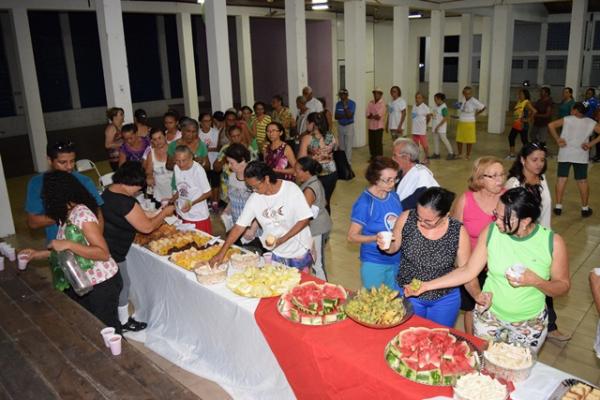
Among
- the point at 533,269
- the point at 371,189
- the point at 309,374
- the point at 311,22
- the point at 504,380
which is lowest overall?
the point at 309,374

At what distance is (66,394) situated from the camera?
106 inches

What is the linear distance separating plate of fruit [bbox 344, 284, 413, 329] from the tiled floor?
4.73ft

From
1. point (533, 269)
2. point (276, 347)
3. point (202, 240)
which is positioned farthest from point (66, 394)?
point (533, 269)

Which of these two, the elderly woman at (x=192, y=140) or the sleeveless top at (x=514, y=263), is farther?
the elderly woman at (x=192, y=140)

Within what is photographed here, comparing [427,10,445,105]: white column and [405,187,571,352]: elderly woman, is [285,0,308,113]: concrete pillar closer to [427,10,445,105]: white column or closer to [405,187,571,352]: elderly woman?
[427,10,445,105]: white column

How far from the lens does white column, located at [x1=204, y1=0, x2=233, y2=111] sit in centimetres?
827

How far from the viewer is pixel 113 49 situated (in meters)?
7.11

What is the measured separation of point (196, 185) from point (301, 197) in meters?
1.51

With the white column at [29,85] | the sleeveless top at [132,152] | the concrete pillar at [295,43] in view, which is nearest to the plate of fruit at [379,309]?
the sleeveless top at [132,152]

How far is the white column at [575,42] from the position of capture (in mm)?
12914

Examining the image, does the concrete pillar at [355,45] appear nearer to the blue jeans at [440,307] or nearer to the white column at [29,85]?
the white column at [29,85]

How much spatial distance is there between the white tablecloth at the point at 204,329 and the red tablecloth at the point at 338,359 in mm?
188

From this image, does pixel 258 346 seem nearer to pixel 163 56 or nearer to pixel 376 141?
pixel 376 141

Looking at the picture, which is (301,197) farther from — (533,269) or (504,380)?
(504,380)
